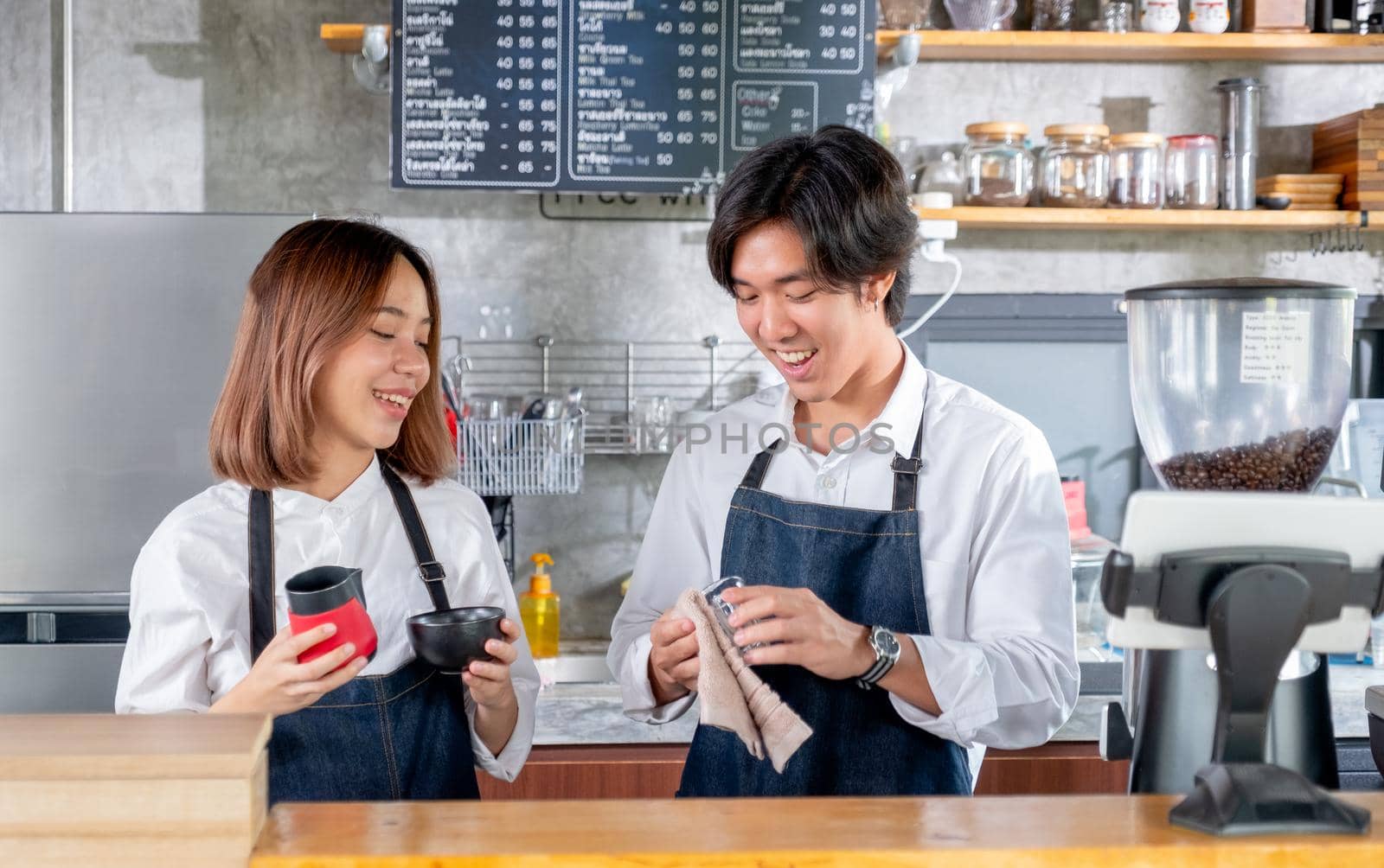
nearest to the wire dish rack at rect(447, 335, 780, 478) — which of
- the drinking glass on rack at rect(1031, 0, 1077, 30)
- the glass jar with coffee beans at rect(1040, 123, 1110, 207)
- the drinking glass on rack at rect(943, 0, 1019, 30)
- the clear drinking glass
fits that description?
the glass jar with coffee beans at rect(1040, 123, 1110, 207)

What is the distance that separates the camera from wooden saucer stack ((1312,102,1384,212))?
124 inches

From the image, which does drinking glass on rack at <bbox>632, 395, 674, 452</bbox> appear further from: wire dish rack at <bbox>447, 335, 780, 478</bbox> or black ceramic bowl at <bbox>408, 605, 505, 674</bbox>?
black ceramic bowl at <bbox>408, 605, 505, 674</bbox>

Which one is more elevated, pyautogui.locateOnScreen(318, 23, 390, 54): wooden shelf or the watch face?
pyautogui.locateOnScreen(318, 23, 390, 54): wooden shelf

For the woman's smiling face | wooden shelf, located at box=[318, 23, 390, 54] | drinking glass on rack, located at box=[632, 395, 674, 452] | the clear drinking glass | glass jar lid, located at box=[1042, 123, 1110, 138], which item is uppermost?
wooden shelf, located at box=[318, 23, 390, 54]

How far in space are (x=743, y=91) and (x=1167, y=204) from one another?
Result: 1.13 metres

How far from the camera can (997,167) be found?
10.3 ft

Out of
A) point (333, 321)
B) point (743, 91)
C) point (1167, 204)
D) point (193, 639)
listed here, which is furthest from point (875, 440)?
point (1167, 204)

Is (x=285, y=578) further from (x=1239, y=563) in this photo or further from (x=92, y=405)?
(x=92, y=405)

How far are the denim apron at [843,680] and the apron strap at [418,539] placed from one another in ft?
1.25

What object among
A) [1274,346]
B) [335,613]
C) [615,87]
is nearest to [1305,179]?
[615,87]

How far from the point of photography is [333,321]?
1.57m

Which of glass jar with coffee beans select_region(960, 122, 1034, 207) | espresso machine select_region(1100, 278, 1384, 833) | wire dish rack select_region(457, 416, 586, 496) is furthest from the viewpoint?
glass jar with coffee beans select_region(960, 122, 1034, 207)

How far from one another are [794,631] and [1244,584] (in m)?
0.50

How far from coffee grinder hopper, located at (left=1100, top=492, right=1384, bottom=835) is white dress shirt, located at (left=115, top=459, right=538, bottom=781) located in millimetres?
894
